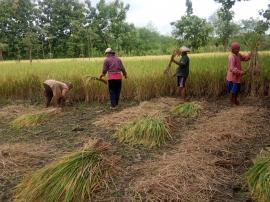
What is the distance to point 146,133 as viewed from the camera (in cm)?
530

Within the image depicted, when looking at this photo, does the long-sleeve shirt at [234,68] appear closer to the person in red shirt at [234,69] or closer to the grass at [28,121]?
the person in red shirt at [234,69]

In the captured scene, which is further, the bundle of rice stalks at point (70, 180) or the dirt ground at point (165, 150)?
→ the dirt ground at point (165, 150)

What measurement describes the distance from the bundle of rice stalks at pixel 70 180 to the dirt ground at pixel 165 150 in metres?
0.14

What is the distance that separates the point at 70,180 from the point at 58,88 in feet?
14.8

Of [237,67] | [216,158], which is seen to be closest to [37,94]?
[237,67]

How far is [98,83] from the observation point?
→ 888 cm

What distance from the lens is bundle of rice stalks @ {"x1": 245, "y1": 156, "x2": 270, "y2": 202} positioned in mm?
3355

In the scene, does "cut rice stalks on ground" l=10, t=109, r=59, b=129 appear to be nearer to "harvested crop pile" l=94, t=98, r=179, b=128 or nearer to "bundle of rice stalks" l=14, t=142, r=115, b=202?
"harvested crop pile" l=94, t=98, r=179, b=128

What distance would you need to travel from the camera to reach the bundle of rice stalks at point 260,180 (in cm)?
336

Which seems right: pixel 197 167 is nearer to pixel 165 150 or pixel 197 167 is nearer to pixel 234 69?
pixel 165 150

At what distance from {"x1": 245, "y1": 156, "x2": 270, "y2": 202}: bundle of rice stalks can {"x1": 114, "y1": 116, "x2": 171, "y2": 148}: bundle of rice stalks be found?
5.36ft

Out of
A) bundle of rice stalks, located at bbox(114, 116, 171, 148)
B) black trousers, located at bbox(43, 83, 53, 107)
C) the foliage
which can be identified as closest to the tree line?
the foliage

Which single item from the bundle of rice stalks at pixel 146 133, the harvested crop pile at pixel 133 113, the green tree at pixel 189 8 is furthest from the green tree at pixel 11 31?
the bundle of rice stalks at pixel 146 133

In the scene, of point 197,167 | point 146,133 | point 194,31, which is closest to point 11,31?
point 194,31
